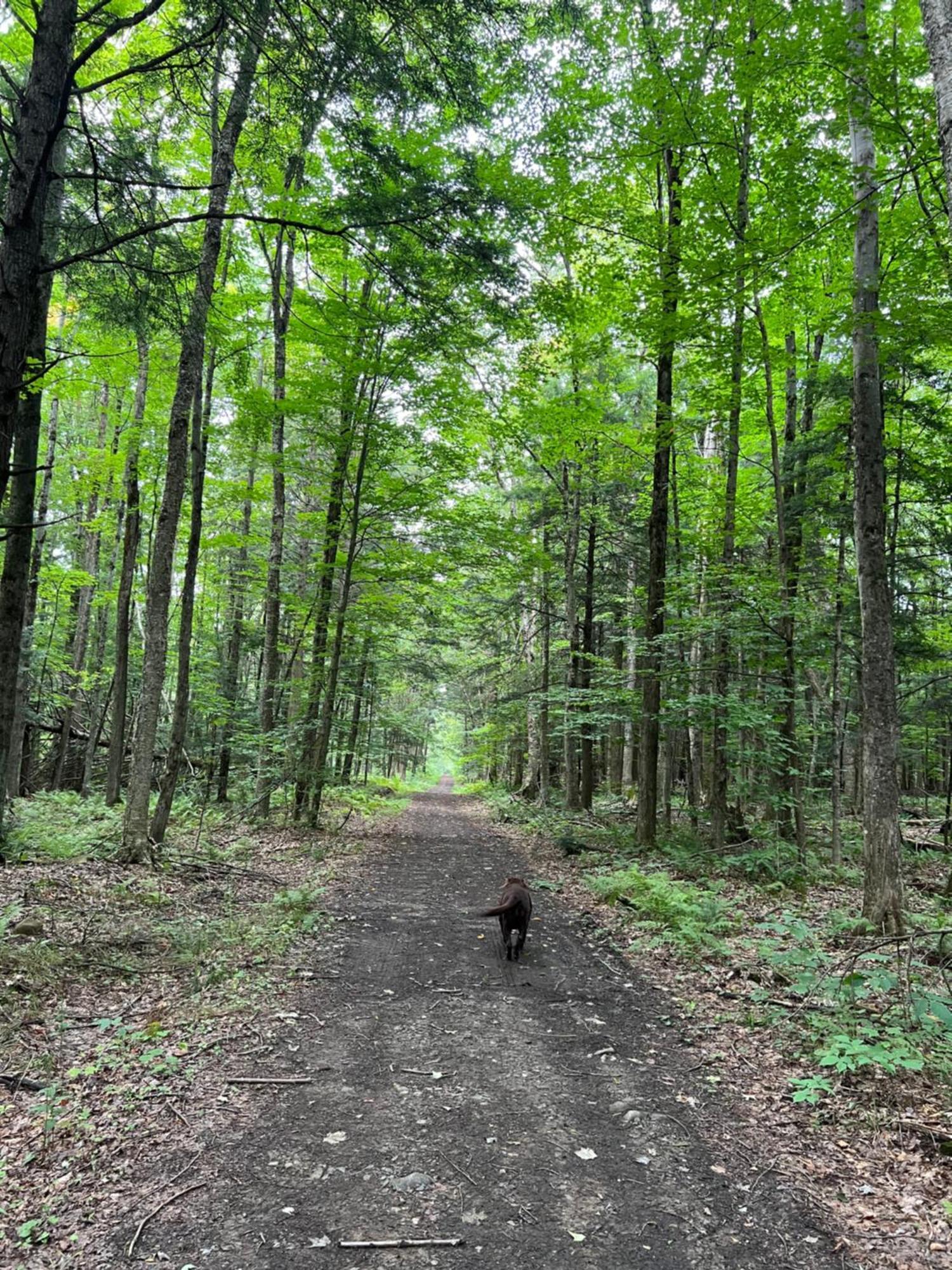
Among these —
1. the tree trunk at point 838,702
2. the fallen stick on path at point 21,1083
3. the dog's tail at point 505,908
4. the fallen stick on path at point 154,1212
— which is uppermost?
the tree trunk at point 838,702

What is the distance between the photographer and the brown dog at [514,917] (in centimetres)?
652

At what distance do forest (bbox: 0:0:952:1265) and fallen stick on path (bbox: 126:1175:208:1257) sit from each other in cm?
215

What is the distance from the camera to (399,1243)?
2777 millimetres

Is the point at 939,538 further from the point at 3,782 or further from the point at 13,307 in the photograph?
the point at 3,782

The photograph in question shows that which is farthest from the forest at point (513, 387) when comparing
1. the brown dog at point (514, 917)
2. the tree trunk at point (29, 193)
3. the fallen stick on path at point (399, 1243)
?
the fallen stick on path at point (399, 1243)

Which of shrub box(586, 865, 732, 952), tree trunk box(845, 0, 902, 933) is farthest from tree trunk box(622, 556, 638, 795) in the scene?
tree trunk box(845, 0, 902, 933)

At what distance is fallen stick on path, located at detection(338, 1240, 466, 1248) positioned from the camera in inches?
108

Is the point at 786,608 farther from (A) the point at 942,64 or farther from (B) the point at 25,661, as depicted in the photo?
(B) the point at 25,661

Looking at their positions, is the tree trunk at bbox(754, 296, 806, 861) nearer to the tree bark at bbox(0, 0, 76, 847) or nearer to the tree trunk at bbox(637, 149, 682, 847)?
the tree trunk at bbox(637, 149, 682, 847)

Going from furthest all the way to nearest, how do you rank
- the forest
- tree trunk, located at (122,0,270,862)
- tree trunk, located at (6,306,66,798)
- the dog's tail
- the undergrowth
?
tree trunk, located at (6,306,66,798) → tree trunk, located at (122,0,270,862) → the dog's tail → the forest → the undergrowth

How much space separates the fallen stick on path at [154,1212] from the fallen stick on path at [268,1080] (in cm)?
99

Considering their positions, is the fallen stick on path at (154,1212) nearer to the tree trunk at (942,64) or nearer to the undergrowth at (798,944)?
the undergrowth at (798,944)

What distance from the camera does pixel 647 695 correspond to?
12.1m

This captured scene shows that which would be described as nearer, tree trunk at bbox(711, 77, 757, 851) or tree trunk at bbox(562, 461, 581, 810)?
tree trunk at bbox(711, 77, 757, 851)
